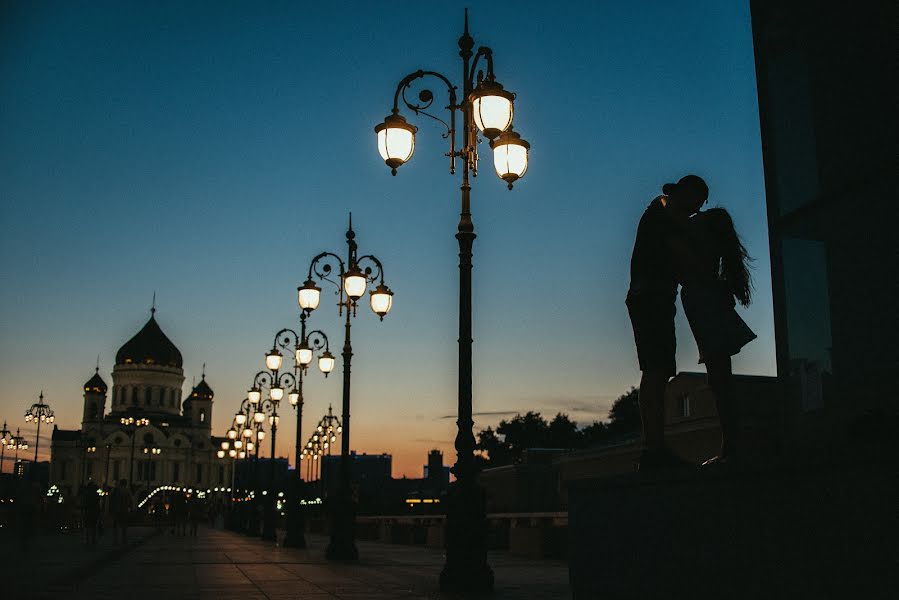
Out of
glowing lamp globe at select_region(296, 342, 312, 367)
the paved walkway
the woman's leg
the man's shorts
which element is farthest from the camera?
glowing lamp globe at select_region(296, 342, 312, 367)

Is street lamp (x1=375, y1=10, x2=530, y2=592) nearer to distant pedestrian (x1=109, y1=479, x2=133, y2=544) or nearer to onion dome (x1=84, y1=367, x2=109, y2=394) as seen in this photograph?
distant pedestrian (x1=109, y1=479, x2=133, y2=544)

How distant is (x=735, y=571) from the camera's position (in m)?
5.03

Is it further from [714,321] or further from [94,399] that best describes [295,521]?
[94,399]

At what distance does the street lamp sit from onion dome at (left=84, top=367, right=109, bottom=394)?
139334mm

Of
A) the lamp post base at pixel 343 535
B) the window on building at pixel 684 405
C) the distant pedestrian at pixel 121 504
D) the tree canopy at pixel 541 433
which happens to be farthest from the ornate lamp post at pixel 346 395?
the tree canopy at pixel 541 433

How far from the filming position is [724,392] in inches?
231

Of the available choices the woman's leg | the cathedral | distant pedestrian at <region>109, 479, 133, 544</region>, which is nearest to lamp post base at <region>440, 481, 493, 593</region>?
the woman's leg

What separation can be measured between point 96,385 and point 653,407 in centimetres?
14538

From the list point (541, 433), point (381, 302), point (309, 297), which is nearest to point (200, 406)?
point (541, 433)

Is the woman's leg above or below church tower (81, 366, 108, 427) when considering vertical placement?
below

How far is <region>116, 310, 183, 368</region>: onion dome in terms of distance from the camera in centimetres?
12862

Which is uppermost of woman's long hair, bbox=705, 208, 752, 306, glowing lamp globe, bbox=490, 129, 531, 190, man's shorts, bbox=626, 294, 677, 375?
glowing lamp globe, bbox=490, 129, 531, 190

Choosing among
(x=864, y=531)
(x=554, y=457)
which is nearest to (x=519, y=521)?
(x=554, y=457)

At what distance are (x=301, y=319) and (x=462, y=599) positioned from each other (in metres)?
15.3
